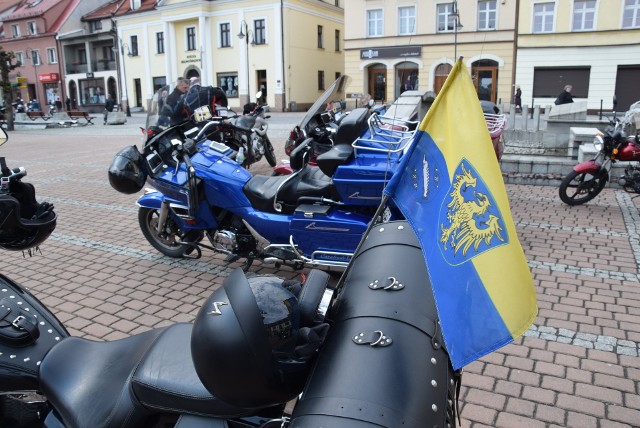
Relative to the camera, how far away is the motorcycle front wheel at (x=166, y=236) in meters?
5.38

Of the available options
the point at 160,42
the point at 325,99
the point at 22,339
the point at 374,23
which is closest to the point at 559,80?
the point at 374,23

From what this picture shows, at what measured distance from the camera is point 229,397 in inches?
55.6

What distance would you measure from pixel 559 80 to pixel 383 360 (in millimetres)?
33057

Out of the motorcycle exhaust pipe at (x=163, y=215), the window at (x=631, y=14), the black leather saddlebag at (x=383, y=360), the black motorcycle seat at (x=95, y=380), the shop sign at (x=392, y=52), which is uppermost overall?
the window at (x=631, y=14)

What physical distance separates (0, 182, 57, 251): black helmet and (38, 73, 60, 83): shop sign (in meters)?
56.8

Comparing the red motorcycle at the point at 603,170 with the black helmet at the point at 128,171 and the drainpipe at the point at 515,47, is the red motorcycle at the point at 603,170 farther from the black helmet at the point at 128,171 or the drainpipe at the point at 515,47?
the drainpipe at the point at 515,47

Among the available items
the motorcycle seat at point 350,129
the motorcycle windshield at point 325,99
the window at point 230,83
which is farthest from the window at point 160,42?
the motorcycle seat at point 350,129

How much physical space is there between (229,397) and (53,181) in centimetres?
1038

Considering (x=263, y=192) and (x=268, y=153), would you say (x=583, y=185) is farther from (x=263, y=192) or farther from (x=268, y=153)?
(x=268, y=153)

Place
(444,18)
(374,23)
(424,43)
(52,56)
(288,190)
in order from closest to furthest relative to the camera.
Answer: (288,190) → (444,18) → (424,43) → (374,23) → (52,56)

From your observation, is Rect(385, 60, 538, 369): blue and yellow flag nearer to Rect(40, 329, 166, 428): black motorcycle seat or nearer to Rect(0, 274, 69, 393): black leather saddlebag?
Rect(40, 329, 166, 428): black motorcycle seat

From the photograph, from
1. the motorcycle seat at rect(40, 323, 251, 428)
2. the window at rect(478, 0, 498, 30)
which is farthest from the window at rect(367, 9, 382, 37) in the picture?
the motorcycle seat at rect(40, 323, 251, 428)

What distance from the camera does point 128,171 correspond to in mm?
5000

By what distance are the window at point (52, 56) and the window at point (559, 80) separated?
4406 cm
